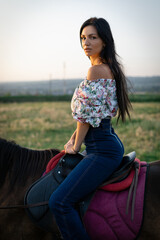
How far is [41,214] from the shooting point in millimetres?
2285

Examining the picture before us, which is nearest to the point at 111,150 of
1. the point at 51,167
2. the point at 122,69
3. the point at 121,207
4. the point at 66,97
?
the point at 121,207

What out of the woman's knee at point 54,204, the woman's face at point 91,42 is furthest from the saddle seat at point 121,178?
the woman's face at point 91,42

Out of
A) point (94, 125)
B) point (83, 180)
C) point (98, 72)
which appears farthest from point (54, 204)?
Answer: point (98, 72)

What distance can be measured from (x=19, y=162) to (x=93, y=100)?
3.76ft

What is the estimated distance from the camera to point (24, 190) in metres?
2.51

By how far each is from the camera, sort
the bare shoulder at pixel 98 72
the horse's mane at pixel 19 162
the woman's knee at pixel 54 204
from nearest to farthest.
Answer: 1. the woman's knee at pixel 54 204
2. the bare shoulder at pixel 98 72
3. the horse's mane at pixel 19 162

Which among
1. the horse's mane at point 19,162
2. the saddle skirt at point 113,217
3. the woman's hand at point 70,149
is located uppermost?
the woman's hand at point 70,149

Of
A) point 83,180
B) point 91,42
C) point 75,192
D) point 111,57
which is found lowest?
point 75,192

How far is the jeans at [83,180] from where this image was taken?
84.3 inches

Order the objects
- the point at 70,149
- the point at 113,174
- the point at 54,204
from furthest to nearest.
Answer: the point at 70,149 < the point at 113,174 < the point at 54,204

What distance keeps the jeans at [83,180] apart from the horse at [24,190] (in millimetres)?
253

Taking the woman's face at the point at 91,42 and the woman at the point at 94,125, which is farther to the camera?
the woman's face at the point at 91,42

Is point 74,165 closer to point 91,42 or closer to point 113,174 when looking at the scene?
point 113,174

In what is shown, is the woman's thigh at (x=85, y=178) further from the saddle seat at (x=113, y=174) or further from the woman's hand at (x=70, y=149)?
the woman's hand at (x=70, y=149)
